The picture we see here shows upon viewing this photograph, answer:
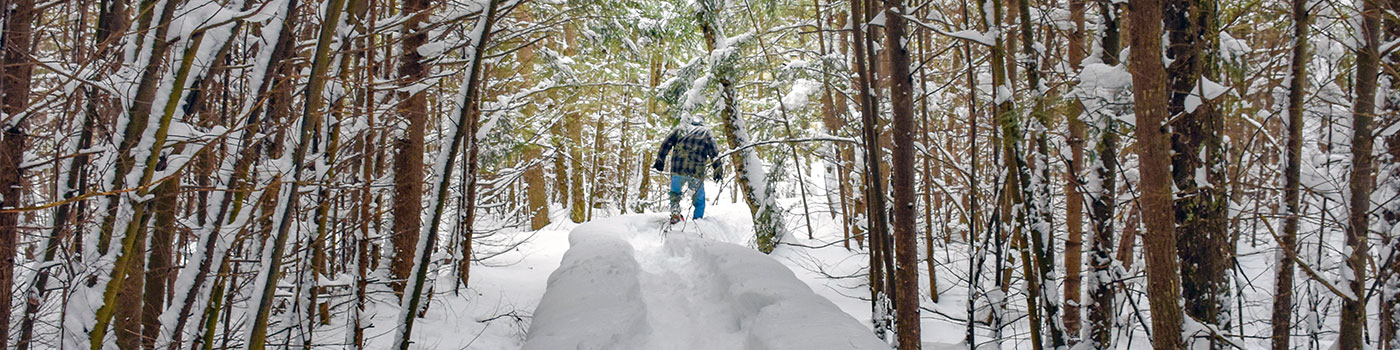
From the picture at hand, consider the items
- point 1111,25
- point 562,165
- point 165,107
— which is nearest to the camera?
point 165,107

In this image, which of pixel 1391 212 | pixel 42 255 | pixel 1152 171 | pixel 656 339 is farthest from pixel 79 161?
pixel 1391 212

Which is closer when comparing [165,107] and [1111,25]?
[165,107]

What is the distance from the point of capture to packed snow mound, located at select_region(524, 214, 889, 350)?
4.38m

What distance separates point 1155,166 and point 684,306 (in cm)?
428

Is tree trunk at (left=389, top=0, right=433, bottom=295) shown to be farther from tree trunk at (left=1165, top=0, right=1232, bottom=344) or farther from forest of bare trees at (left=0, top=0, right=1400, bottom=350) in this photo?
tree trunk at (left=1165, top=0, right=1232, bottom=344)

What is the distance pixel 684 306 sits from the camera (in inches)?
252

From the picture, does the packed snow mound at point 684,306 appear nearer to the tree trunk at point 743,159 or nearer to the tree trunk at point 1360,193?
the tree trunk at point 743,159

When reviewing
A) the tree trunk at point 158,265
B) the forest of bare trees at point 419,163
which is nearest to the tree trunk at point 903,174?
the forest of bare trees at point 419,163

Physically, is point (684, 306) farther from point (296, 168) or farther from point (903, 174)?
point (296, 168)

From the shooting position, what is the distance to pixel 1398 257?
4609 millimetres

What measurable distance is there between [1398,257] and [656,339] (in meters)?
5.32

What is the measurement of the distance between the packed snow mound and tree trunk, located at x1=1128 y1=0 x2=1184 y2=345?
57.0 inches

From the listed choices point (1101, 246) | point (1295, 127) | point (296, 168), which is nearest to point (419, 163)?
point (296, 168)

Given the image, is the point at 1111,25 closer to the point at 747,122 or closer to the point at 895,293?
the point at 895,293
